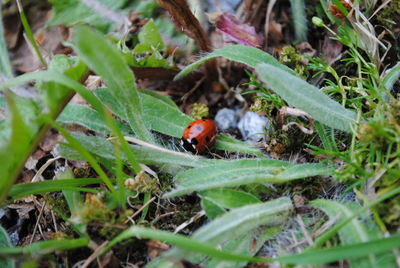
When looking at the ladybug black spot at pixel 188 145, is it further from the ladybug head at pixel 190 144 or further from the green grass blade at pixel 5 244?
the green grass blade at pixel 5 244

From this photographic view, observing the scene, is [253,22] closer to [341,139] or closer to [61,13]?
[341,139]

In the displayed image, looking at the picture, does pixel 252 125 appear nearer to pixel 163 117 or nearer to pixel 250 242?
pixel 163 117

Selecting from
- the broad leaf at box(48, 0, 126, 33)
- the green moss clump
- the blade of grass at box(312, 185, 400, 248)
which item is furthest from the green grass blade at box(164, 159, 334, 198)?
the broad leaf at box(48, 0, 126, 33)

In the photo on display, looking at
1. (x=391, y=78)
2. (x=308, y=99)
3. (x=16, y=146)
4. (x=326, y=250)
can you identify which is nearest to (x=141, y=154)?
(x=16, y=146)

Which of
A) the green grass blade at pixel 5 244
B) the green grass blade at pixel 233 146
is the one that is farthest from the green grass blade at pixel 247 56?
the green grass blade at pixel 5 244

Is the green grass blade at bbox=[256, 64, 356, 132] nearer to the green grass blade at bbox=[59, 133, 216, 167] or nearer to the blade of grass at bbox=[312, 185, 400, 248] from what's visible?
the blade of grass at bbox=[312, 185, 400, 248]

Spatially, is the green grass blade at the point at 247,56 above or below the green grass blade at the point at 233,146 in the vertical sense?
above
